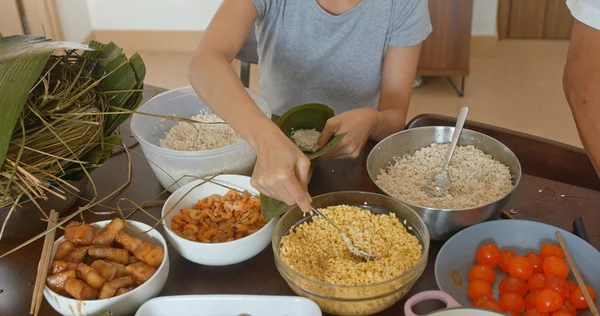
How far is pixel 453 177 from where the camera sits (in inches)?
43.3

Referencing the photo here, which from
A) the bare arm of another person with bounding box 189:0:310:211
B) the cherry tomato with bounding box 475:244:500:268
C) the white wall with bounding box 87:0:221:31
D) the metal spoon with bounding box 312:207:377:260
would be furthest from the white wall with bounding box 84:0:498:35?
the cherry tomato with bounding box 475:244:500:268

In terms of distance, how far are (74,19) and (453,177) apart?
3.02 m

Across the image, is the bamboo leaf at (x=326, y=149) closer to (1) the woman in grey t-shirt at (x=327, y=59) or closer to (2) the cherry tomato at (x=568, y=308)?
(1) the woman in grey t-shirt at (x=327, y=59)

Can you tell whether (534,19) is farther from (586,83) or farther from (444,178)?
(444,178)

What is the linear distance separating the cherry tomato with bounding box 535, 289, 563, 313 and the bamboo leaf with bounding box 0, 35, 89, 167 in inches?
33.3

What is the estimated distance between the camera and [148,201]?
43.4 inches

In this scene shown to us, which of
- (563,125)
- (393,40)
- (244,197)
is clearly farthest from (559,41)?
(244,197)

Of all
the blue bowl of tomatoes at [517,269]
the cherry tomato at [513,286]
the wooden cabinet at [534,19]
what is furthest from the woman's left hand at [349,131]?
the wooden cabinet at [534,19]

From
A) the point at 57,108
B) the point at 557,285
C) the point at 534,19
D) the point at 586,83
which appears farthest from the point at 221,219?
the point at 534,19

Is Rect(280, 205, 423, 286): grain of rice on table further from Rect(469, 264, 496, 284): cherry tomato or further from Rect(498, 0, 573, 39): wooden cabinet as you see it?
Rect(498, 0, 573, 39): wooden cabinet

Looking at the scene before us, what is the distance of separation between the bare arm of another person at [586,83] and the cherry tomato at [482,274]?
1.07 feet

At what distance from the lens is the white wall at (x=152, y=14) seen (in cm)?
349

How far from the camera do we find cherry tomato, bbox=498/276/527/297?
86cm

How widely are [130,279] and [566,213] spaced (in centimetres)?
78
